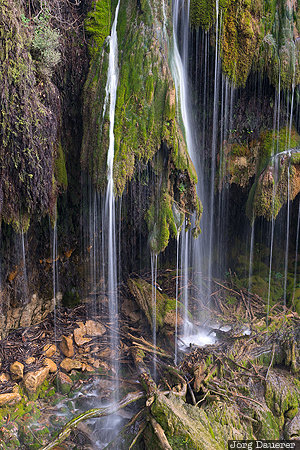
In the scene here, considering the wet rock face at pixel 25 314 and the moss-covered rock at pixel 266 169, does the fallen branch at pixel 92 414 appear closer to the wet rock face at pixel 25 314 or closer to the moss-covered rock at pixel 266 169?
the wet rock face at pixel 25 314

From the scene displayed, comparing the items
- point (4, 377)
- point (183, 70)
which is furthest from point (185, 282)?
point (183, 70)

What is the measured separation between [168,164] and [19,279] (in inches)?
129

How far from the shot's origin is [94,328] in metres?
6.18

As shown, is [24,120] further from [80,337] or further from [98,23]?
[80,337]

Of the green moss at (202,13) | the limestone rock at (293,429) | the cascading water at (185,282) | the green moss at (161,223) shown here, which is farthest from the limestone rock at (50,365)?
the green moss at (202,13)

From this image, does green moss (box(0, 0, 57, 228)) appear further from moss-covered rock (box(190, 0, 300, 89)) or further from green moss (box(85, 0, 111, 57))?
moss-covered rock (box(190, 0, 300, 89))

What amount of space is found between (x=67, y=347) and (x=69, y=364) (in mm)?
289

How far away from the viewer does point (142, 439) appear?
161 inches

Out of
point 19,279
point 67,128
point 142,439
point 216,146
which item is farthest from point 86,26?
point 142,439

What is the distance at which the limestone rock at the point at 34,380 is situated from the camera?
5.03m

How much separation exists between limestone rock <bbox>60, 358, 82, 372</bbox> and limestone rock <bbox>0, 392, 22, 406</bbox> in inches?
32.5

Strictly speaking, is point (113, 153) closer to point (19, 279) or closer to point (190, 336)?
point (19, 279)

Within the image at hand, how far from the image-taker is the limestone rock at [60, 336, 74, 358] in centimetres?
570

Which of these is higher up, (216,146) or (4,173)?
(216,146)
